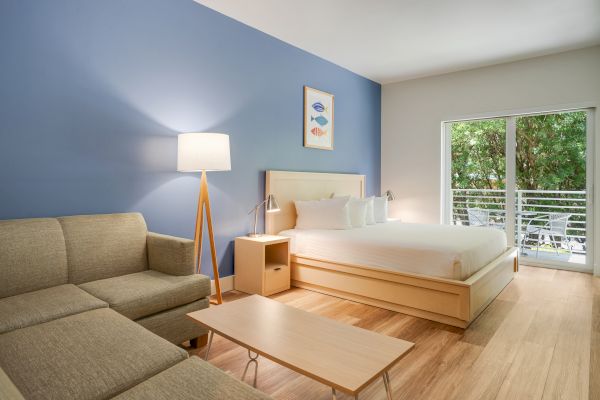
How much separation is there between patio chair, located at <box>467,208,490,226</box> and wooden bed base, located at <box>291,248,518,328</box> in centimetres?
138

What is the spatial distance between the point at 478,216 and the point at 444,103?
1659 millimetres

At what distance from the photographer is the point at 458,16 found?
3.35 metres

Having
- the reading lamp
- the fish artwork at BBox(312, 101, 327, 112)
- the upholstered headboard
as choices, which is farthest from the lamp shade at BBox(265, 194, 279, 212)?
the fish artwork at BBox(312, 101, 327, 112)

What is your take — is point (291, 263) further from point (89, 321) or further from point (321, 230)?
point (89, 321)

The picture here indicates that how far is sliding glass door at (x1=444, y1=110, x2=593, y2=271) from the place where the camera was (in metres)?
4.31

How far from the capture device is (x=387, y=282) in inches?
118

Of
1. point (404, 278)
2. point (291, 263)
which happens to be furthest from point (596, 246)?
point (291, 263)

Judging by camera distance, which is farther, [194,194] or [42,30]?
[194,194]

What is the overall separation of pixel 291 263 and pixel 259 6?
2395mm

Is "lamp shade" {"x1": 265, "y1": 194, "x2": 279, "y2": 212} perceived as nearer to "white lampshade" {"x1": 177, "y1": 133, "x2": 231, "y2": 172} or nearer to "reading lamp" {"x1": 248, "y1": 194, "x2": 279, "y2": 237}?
"reading lamp" {"x1": 248, "y1": 194, "x2": 279, "y2": 237}

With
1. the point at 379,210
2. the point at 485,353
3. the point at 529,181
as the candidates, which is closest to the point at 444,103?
the point at 529,181

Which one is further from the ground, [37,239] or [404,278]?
[37,239]

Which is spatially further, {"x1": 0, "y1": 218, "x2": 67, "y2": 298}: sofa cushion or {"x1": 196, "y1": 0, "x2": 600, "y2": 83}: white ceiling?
{"x1": 196, "y1": 0, "x2": 600, "y2": 83}: white ceiling

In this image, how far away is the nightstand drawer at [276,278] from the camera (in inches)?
130
